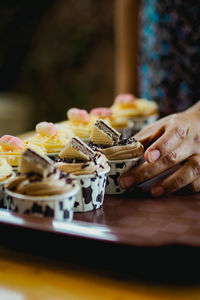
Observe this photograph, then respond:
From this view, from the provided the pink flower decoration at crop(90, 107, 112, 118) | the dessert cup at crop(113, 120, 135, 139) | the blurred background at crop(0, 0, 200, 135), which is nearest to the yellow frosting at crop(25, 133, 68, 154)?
the pink flower decoration at crop(90, 107, 112, 118)

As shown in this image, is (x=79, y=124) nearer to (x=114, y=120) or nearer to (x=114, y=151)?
(x=114, y=120)

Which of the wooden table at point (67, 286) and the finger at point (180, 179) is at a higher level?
the finger at point (180, 179)

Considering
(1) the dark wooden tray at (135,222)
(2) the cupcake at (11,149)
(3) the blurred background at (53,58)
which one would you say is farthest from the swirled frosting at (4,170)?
(3) the blurred background at (53,58)

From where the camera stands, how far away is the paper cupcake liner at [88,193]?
6.97ft

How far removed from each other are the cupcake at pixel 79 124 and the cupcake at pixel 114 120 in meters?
0.18

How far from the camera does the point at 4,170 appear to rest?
207 centimetres

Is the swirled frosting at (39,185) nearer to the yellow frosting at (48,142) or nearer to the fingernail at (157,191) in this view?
the fingernail at (157,191)

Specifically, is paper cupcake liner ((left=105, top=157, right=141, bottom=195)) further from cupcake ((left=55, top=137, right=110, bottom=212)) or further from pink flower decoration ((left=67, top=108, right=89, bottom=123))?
pink flower decoration ((left=67, top=108, right=89, bottom=123))

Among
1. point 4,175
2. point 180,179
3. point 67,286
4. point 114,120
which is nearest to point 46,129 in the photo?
point 4,175

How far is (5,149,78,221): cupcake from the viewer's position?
175cm

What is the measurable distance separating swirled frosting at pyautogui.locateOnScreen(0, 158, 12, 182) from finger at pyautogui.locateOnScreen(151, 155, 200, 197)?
0.70m

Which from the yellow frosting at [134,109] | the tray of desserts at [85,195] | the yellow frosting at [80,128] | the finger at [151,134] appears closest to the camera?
the tray of desserts at [85,195]

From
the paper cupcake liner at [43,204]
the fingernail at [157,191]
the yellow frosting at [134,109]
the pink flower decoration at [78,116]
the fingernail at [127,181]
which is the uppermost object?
the pink flower decoration at [78,116]

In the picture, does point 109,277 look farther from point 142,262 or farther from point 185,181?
point 185,181
